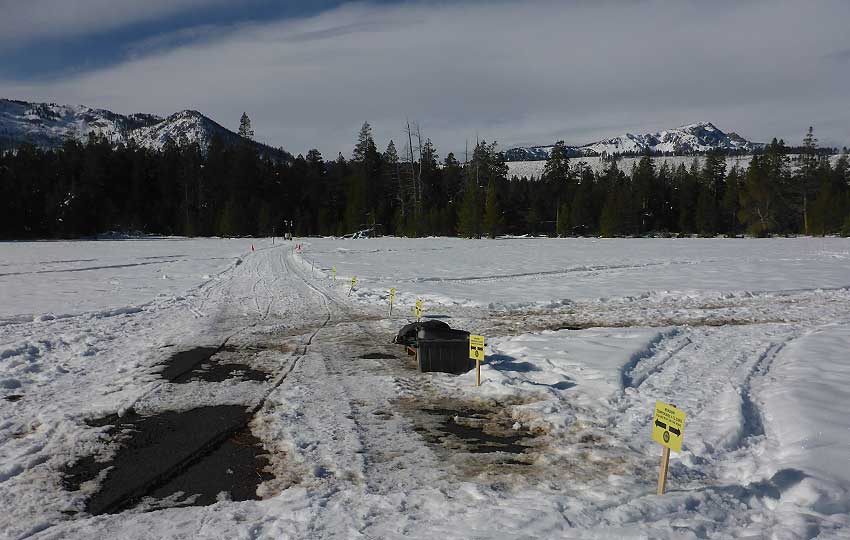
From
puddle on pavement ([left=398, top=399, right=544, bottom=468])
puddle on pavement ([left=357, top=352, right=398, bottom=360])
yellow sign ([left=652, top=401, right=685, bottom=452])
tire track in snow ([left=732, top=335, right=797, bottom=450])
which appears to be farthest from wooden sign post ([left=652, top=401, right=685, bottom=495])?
puddle on pavement ([left=357, top=352, right=398, bottom=360])

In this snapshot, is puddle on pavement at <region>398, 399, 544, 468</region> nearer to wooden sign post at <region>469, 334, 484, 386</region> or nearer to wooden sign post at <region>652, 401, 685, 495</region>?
wooden sign post at <region>469, 334, 484, 386</region>

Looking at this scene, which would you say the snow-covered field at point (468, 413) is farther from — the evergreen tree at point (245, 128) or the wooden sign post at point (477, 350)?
the evergreen tree at point (245, 128)

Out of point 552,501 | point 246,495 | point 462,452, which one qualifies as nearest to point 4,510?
point 246,495

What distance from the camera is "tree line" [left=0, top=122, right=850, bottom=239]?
2689 inches

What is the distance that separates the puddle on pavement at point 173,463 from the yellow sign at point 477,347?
137 inches

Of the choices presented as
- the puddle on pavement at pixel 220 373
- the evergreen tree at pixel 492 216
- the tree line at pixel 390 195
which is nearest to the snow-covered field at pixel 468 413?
the puddle on pavement at pixel 220 373

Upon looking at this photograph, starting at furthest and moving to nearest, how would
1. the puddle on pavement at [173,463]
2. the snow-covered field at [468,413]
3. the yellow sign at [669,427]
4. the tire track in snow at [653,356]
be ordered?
the tire track in snow at [653,356] < the puddle on pavement at [173,463] < the yellow sign at [669,427] < the snow-covered field at [468,413]

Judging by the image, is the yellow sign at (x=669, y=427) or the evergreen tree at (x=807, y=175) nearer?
the yellow sign at (x=669, y=427)

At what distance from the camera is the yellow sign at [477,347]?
845cm

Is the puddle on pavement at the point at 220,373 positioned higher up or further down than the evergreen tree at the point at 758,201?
further down

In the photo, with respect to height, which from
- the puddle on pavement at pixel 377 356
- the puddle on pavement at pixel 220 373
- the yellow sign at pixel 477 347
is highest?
the yellow sign at pixel 477 347

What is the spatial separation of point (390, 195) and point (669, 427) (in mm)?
83430


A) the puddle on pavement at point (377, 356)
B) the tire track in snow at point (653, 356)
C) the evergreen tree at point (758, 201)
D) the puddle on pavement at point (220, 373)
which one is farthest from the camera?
the evergreen tree at point (758, 201)

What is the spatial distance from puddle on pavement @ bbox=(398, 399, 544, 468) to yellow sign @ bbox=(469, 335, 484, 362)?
0.91 metres
